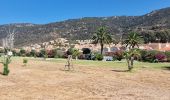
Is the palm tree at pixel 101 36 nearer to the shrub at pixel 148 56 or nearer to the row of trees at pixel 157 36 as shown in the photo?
the shrub at pixel 148 56

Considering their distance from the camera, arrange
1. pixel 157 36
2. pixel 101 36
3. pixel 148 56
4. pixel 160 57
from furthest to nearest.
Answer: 1. pixel 157 36
2. pixel 101 36
3. pixel 148 56
4. pixel 160 57

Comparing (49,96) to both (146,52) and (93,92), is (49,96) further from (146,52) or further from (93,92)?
(146,52)

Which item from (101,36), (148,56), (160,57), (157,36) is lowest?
(160,57)

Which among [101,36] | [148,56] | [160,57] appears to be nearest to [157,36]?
[101,36]

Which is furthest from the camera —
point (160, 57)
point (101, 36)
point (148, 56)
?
point (101, 36)

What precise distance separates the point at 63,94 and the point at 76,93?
50.8 inches

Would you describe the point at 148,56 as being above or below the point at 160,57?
above

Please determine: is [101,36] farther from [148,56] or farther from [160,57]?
[160,57]

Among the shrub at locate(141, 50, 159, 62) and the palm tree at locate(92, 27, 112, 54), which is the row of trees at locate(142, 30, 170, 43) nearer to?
the palm tree at locate(92, 27, 112, 54)

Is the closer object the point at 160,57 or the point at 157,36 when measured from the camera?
the point at 160,57

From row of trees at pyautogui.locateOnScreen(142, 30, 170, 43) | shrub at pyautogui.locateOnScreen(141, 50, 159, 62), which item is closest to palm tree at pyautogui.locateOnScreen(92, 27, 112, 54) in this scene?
shrub at pyautogui.locateOnScreen(141, 50, 159, 62)

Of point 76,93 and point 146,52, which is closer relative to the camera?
point 76,93

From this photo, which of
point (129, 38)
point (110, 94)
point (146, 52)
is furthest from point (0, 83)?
point (129, 38)

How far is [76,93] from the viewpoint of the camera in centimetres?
2936
